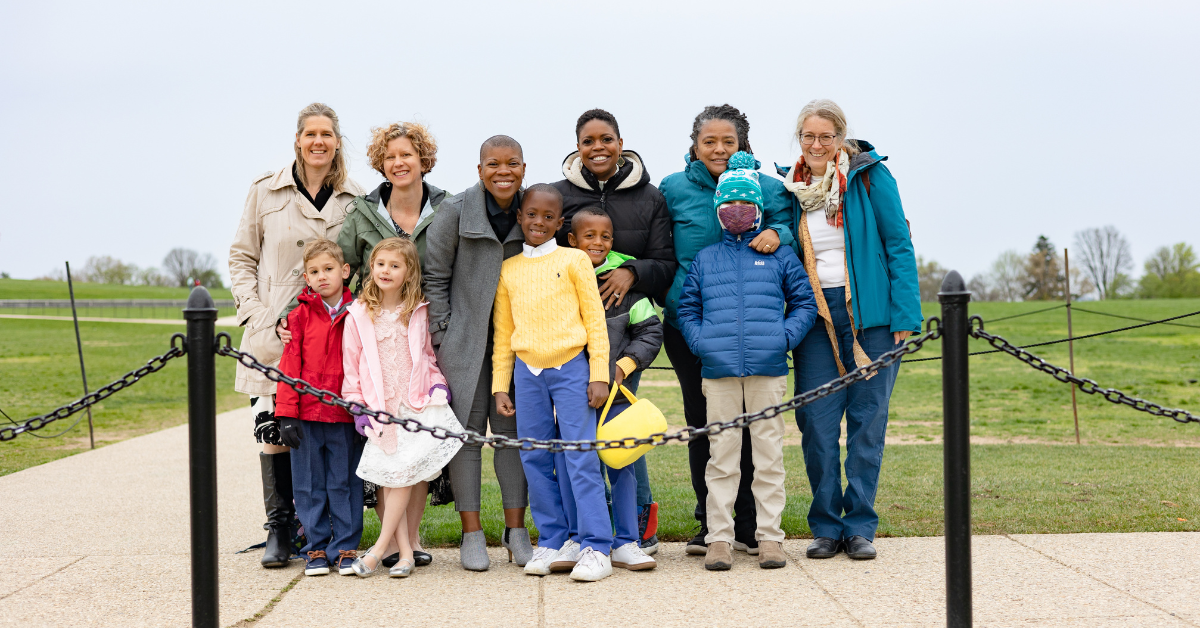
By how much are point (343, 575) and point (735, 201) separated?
2.84 metres

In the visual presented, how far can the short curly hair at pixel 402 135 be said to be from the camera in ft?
16.4

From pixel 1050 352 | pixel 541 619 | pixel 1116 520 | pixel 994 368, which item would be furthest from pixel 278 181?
pixel 1050 352

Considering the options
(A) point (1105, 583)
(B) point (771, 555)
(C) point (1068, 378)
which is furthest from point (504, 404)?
(A) point (1105, 583)

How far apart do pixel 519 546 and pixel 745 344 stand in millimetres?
1632

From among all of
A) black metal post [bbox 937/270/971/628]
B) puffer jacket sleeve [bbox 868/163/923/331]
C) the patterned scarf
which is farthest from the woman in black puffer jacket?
black metal post [bbox 937/270/971/628]

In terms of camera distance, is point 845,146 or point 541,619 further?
point 845,146

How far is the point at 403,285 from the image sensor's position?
188 inches

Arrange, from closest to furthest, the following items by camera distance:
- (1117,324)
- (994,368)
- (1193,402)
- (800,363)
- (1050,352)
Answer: (800,363), (1193,402), (994,368), (1050,352), (1117,324)

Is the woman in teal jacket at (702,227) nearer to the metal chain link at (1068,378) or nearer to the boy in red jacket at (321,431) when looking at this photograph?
the metal chain link at (1068,378)

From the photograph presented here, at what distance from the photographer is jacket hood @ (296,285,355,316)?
4.70 metres

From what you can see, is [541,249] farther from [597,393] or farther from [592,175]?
[597,393]

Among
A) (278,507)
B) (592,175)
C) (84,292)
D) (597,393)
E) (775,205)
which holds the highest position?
(84,292)

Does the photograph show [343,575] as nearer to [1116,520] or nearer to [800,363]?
[800,363]

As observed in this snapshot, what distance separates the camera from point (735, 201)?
15.5 feet
